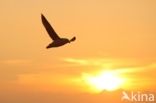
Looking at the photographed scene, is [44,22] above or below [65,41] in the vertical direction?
above

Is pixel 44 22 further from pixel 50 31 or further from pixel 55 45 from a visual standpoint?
pixel 55 45

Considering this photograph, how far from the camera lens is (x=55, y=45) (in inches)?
452

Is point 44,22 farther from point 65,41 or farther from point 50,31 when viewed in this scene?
point 65,41

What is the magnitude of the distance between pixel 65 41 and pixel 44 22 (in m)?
1.44

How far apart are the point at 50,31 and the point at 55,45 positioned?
34.2 inches

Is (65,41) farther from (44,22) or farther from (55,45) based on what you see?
(44,22)

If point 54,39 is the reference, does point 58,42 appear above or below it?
below

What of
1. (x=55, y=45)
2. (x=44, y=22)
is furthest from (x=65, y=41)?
(x=44, y=22)

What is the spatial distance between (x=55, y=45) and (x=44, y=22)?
130 cm

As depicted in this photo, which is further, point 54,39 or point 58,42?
point 54,39

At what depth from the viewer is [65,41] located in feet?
37.6

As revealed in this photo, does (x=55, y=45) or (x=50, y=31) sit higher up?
(x=50, y=31)

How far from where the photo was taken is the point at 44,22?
11.6 m

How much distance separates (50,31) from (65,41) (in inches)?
40.4
